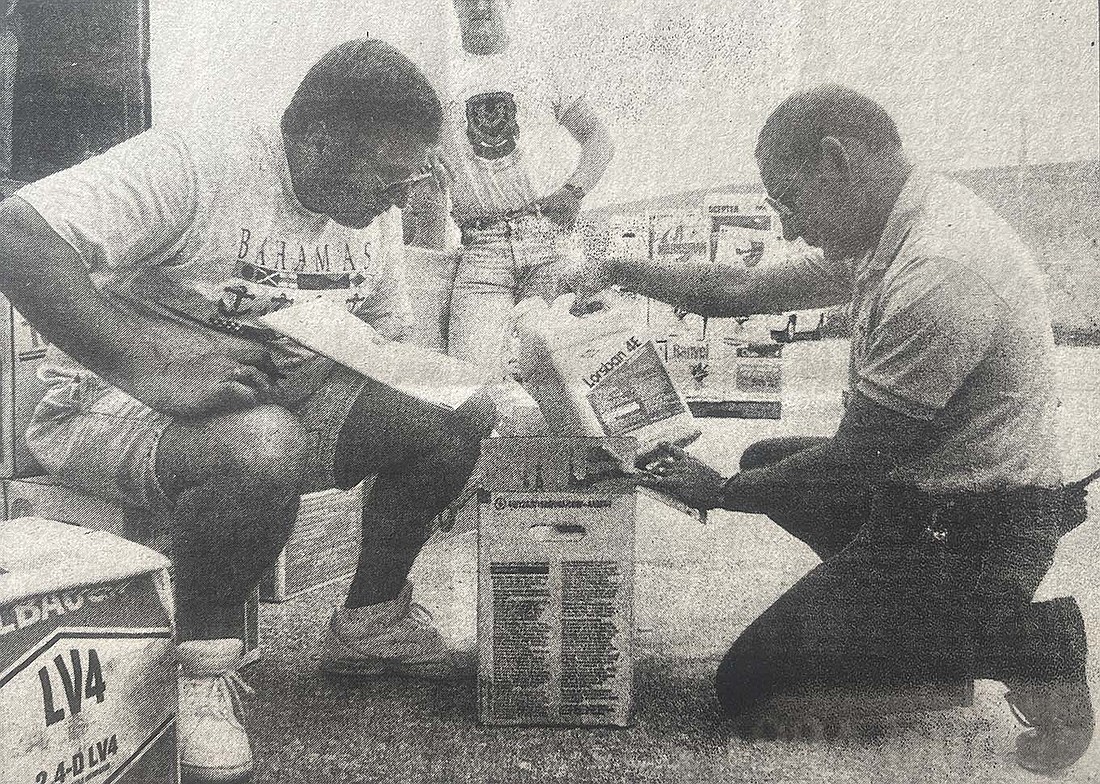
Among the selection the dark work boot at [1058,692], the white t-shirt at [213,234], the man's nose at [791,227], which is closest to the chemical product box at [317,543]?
the white t-shirt at [213,234]

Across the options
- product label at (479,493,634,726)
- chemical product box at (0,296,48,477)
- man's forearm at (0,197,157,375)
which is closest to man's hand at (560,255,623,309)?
product label at (479,493,634,726)

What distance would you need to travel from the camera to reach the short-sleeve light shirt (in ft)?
5.71

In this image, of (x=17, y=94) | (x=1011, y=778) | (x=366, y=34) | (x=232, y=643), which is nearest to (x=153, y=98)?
(x=17, y=94)

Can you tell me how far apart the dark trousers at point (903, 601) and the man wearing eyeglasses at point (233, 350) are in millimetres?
787

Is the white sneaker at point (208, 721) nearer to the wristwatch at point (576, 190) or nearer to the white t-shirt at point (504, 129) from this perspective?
the white t-shirt at point (504, 129)

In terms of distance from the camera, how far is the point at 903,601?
1.82 metres

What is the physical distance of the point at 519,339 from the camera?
1934 millimetres

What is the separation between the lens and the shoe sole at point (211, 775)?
1861mm

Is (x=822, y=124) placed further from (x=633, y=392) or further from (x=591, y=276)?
(x=633, y=392)

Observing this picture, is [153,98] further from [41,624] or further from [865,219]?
[865,219]

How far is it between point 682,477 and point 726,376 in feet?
0.87

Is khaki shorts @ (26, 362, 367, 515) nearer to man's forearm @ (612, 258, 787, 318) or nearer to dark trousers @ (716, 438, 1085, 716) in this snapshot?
man's forearm @ (612, 258, 787, 318)

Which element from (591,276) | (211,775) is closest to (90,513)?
(211,775)

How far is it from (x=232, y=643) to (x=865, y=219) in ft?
5.91
